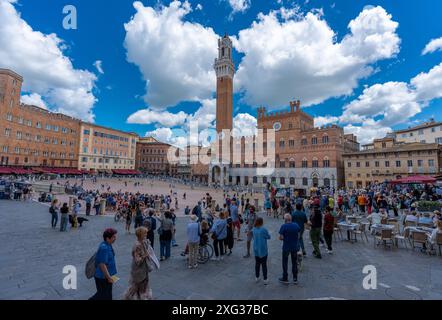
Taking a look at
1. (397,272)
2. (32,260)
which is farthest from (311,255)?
(32,260)

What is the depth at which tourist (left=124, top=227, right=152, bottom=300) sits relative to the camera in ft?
10.9

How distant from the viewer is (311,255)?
21.4 ft

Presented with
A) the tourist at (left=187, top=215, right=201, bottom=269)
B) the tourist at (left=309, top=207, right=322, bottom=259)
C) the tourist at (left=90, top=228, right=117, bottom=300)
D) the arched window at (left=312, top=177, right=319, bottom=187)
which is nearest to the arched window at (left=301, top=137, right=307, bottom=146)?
the arched window at (left=312, top=177, right=319, bottom=187)

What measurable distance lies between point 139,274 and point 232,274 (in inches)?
101

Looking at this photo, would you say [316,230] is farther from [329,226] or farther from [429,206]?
[429,206]

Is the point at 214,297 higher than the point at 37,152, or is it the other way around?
the point at 37,152

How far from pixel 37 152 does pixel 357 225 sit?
180 feet

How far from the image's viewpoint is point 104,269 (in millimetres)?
2971

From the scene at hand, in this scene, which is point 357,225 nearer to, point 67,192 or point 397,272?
point 397,272

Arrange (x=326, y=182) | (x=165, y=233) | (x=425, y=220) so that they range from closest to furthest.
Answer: (x=165, y=233) → (x=425, y=220) → (x=326, y=182)

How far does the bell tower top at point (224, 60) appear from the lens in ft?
181

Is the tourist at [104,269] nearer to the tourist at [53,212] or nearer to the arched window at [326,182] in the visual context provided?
the tourist at [53,212]

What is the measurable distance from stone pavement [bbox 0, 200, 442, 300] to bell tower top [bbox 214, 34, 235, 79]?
179 ft

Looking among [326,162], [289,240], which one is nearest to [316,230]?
[289,240]
